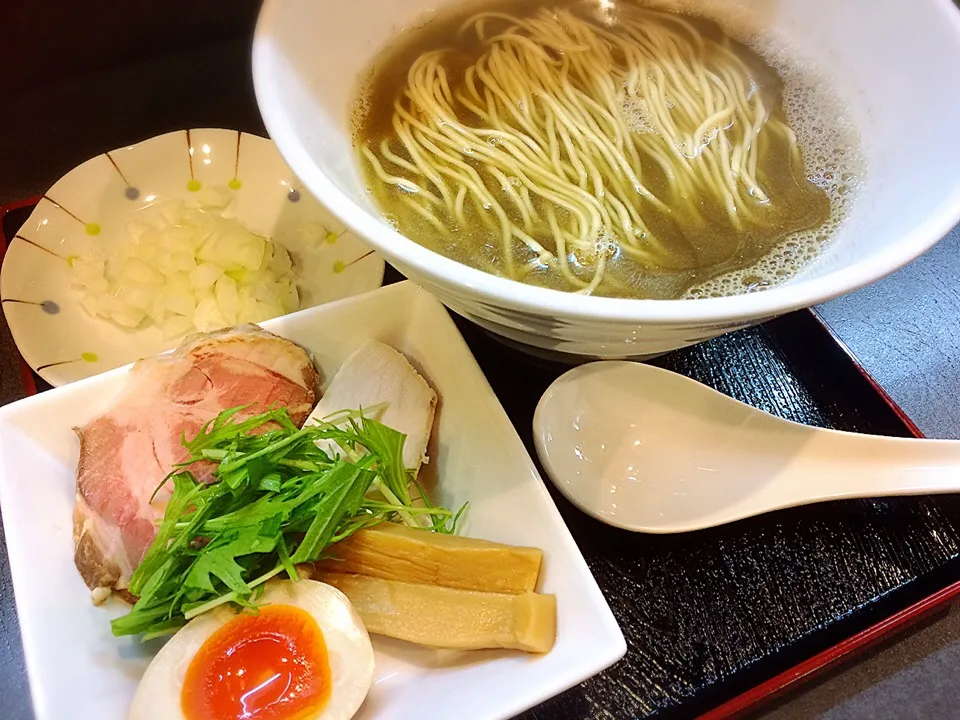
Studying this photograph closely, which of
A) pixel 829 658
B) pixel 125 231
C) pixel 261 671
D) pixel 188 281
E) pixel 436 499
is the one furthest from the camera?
pixel 125 231

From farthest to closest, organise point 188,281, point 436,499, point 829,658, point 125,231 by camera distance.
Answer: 1. point 125,231
2. point 188,281
3. point 436,499
4. point 829,658

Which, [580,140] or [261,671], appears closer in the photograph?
[261,671]

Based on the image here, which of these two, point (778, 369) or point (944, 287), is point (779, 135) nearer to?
point (778, 369)

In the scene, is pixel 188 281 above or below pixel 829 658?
below

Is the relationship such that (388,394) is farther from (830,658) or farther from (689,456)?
(830,658)

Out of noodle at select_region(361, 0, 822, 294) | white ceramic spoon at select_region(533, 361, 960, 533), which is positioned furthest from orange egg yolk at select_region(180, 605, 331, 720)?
noodle at select_region(361, 0, 822, 294)

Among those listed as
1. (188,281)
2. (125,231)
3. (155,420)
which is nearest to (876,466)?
(155,420)

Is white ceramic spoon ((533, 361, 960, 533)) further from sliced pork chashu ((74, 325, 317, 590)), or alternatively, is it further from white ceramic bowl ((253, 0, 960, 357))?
sliced pork chashu ((74, 325, 317, 590))

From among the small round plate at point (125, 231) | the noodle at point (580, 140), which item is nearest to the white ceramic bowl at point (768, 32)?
the noodle at point (580, 140)
